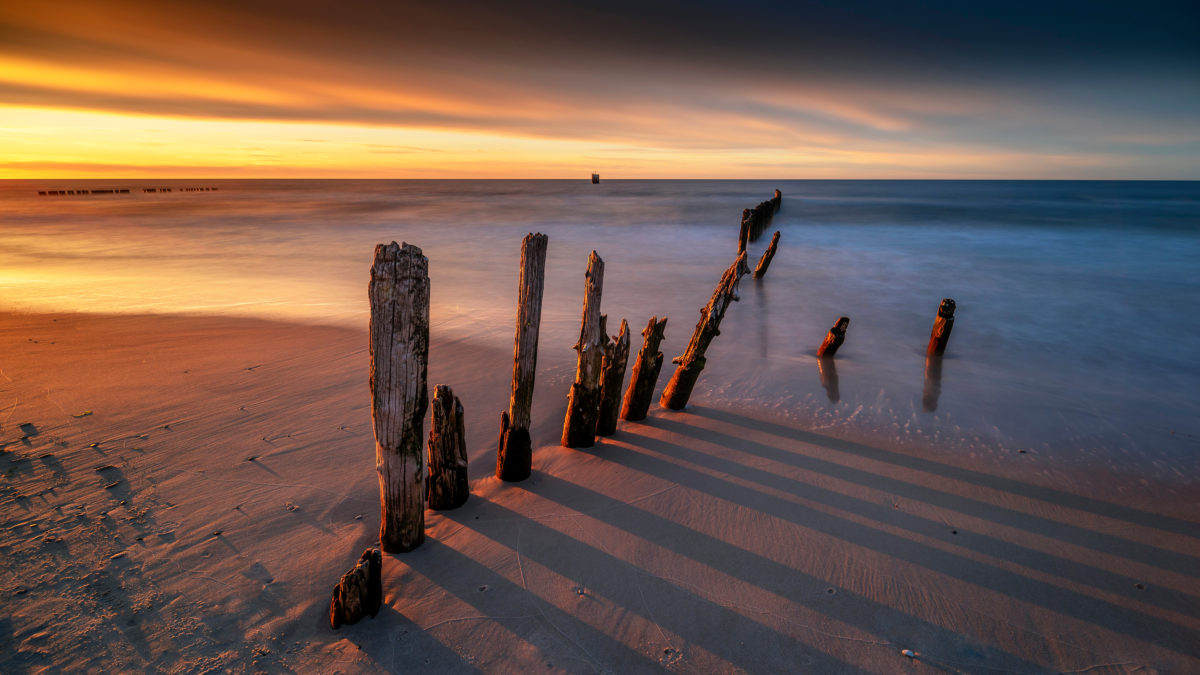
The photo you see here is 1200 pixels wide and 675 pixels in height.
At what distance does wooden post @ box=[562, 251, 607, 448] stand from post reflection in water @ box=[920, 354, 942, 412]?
426 cm

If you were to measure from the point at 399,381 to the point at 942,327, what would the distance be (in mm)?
8540

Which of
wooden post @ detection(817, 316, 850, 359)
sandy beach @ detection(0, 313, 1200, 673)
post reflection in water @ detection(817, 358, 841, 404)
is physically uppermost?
wooden post @ detection(817, 316, 850, 359)

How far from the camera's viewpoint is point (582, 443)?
5.78 meters

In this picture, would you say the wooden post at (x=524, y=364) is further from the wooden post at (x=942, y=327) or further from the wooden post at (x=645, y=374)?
the wooden post at (x=942, y=327)

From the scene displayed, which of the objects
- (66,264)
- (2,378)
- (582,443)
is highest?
(582,443)

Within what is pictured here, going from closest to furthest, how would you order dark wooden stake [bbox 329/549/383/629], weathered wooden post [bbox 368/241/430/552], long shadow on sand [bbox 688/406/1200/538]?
dark wooden stake [bbox 329/549/383/629]
weathered wooden post [bbox 368/241/430/552]
long shadow on sand [bbox 688/406/1200/538]

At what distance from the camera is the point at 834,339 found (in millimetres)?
8875

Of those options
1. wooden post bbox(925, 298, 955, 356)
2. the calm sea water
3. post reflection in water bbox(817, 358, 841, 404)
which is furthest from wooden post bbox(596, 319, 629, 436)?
wooden post bbox(925, 298, 955, 356)

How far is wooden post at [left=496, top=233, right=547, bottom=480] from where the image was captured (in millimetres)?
4648

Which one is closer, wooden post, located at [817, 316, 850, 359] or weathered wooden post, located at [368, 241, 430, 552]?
weathered wooden post, located at [368, 241, 430, 552]

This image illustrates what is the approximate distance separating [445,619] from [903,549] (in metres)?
3.29

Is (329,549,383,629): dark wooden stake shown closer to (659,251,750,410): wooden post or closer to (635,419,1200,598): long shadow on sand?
(635,419,1200,598): long shadow on sand

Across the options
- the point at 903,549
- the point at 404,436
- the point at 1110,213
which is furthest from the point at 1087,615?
the point at 1110,213

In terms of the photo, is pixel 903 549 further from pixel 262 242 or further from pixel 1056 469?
pixel 262 242
